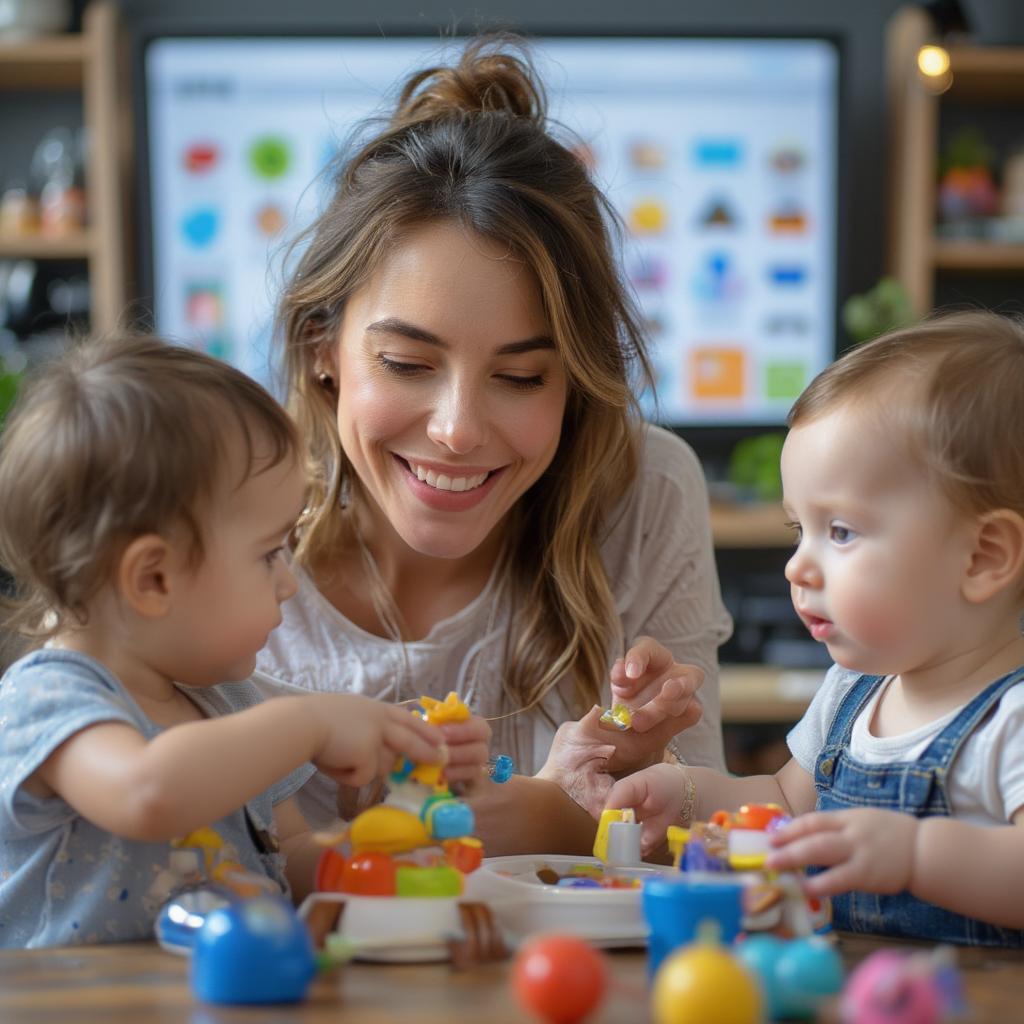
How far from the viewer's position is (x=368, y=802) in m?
1.25

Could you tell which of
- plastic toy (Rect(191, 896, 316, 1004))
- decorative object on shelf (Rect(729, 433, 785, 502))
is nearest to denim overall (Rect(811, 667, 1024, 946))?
plastic toy (Rect(191, 896, 316, 1004))

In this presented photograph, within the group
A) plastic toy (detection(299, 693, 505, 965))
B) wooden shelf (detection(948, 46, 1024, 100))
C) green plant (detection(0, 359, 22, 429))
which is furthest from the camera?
wooden shelf (detection(948, 46, 1024, 100))

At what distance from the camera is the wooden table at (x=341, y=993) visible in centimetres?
73

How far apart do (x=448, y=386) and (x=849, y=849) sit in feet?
2.27

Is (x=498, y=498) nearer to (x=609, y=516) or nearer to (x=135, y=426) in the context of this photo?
(x=609, y=516)

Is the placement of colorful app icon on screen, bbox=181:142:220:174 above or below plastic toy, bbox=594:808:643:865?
above

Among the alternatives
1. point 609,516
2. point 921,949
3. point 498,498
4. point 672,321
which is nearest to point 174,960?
point 921,949

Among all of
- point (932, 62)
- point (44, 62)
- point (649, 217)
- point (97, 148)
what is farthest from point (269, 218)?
point (932, 62)

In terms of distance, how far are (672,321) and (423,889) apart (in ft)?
9.04

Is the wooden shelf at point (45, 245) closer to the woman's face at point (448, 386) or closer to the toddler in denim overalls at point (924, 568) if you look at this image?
the woman's face at point (448, 386)

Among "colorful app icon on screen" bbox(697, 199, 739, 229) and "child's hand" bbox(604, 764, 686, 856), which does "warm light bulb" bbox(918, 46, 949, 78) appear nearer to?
"colorful app icon on screen" bbox(697, 199, 739, 229)

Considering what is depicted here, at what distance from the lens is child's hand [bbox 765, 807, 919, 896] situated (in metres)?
0.84

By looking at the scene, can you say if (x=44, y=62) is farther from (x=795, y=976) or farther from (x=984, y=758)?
(x=795, y=976)

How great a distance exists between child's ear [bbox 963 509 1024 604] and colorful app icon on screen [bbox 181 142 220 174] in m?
2.77
